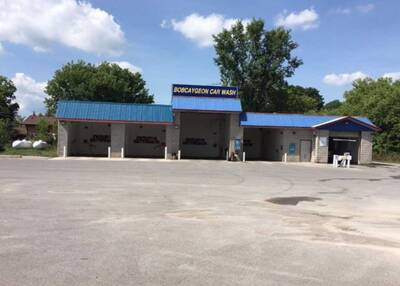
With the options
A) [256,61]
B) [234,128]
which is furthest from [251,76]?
[234,128]

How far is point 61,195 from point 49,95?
61613 millimetres

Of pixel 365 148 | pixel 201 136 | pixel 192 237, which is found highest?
pixel 201 136

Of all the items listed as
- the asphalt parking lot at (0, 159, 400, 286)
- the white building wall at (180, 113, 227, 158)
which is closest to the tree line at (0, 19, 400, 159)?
the white building wall at (180, 113, 227, 158)

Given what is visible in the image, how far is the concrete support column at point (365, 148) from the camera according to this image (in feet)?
129

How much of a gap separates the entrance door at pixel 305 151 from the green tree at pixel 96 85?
34.8 m

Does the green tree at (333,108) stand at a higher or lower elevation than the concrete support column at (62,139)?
higher

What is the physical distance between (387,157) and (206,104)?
2260 centimetres

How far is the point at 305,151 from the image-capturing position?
40250mm

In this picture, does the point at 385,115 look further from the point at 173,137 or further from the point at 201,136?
the point at 173,137

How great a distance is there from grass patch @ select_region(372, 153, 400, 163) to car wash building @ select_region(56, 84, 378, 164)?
26.3ft

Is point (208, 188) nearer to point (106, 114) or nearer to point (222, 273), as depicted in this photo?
point (222, 273)

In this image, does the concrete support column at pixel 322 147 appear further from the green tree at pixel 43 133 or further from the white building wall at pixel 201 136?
the green tree at pixel 43 133

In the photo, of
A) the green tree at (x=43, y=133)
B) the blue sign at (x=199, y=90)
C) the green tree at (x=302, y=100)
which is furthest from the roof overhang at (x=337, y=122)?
the green tree at (x=43, y=133)

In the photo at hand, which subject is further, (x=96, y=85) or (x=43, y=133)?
(x=96, y=85)
